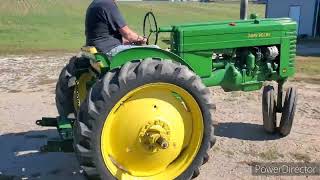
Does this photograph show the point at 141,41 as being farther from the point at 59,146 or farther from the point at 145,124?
the point at 59,146

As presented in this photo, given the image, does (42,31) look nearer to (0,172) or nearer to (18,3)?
(18,3)

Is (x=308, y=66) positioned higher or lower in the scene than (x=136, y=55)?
lower

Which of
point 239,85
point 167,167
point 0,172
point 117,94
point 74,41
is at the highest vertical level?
point 117,94

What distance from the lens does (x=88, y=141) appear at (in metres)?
4.11

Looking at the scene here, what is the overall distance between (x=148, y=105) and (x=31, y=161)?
1998 mm

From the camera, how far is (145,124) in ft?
14.6

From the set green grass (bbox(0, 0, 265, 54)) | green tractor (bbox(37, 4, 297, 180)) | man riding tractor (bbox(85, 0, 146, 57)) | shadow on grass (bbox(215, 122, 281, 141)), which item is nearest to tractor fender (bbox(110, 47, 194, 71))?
green tractor (bbox(37, 4, 297, 180))

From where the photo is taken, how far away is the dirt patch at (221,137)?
17.8 feet

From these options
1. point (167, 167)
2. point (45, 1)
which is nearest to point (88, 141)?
point (167, 167)

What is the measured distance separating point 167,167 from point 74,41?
46.8 feet

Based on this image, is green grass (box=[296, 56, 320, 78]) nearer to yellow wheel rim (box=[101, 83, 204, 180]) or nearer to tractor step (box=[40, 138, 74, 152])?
yellow wheel rim (box=[101, 83, 204, 180])

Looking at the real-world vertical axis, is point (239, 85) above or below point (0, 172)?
above

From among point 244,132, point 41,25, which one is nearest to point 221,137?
point 244,132

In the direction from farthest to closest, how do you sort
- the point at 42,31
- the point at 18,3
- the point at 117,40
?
the point at 18,3
the point at 42,31
the point at 117,40
